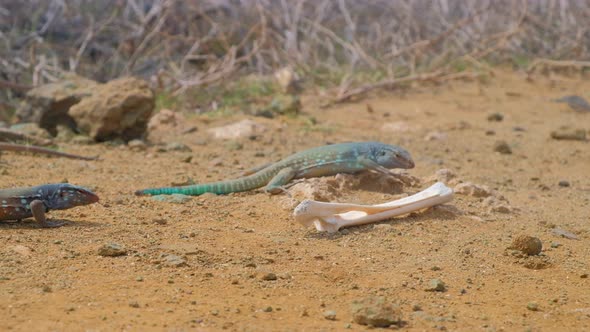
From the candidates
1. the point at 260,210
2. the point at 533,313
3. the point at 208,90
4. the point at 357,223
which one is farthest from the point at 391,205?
the point at 208,90

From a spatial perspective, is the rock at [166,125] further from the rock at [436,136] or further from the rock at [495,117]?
the rock at [495,117]

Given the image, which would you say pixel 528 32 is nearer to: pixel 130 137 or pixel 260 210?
pixel 130 137

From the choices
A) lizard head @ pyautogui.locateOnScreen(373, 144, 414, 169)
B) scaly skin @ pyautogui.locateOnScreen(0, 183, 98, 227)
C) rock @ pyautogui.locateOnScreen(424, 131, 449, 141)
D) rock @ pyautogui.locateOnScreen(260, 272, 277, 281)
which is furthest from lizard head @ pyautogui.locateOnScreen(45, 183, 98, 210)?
rock @ pyautogui.locateOnScreen(424, 131, 449, 141)

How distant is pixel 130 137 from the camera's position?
29.6 feet

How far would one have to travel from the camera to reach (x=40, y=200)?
535 centimetres

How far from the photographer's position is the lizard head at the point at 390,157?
6.53 metres

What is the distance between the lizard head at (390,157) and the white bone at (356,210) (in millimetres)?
679

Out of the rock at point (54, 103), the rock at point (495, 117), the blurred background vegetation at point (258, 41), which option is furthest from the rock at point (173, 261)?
the rock at point (495, 117)

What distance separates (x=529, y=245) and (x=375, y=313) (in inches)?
65.5

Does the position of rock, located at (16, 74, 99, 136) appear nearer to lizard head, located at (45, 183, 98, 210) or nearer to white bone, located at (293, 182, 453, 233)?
lizard head, located at (45, 183, 98, 210)

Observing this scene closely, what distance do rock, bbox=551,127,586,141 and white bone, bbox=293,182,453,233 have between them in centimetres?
478

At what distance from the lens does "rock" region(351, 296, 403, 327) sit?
3861mm

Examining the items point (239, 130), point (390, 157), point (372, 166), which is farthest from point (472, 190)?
point (239, 130)

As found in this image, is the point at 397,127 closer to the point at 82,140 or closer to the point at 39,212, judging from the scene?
the point at 82,140
